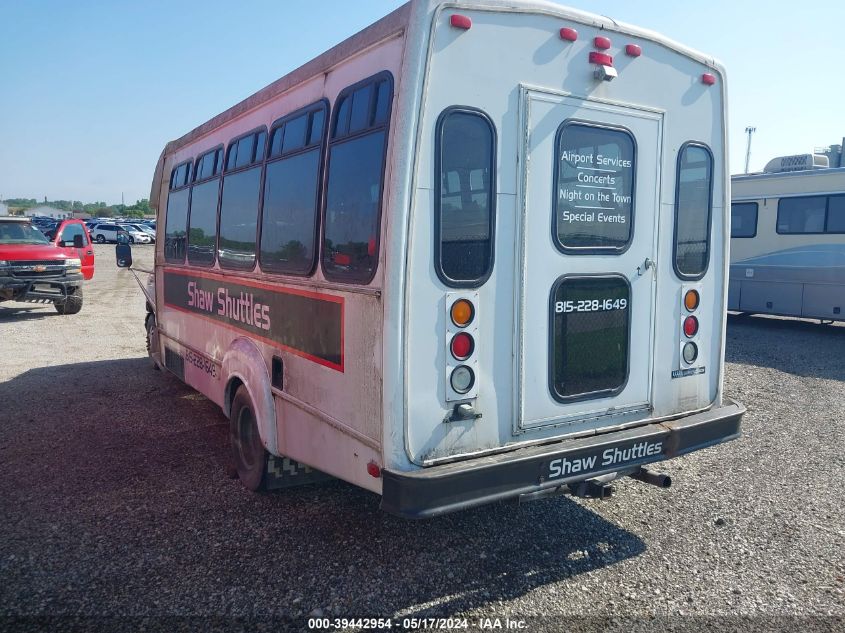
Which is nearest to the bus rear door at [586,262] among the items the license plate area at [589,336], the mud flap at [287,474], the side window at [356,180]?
the license plate area at [589,336]

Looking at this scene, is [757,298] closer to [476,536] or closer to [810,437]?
[810,437]

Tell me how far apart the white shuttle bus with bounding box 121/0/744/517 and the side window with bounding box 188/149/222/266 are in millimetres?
994

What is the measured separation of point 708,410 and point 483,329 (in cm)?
197

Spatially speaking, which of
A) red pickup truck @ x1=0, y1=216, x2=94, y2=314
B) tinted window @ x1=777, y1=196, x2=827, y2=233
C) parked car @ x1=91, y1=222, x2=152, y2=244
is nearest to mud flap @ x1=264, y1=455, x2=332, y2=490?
red pickup truck @ x1=0, y1=216, x2=94, y2=314

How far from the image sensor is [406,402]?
3.37m

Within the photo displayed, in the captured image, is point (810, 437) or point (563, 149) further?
point (810, 437)

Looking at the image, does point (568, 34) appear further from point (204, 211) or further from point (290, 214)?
point (204, 211)

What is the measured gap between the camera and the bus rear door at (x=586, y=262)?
3.82 meters

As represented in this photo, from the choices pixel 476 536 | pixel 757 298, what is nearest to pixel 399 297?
pixel 476 536

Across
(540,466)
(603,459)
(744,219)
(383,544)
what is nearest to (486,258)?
(540,466)

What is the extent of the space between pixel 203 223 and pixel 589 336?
3.81m

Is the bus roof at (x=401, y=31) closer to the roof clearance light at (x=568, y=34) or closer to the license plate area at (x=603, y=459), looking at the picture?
the roof clearance light at (x=568, y=34)

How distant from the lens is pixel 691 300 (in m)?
4.54

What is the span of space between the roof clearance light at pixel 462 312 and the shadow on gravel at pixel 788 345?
7.59 meters
